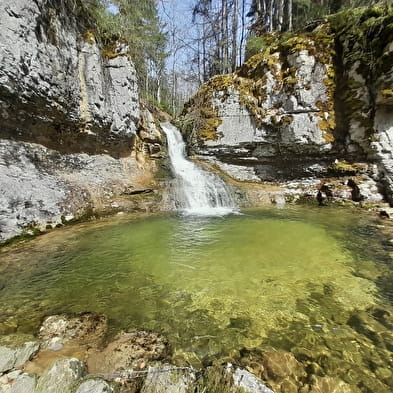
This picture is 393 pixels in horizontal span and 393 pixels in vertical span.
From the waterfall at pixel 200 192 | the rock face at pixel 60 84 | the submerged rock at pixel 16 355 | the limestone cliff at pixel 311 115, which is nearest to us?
the submerged rock at pixel 16 355

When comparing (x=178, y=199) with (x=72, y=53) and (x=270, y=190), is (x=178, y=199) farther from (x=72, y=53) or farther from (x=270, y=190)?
(x=72, y=53)

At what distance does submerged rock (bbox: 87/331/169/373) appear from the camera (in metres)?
1.82

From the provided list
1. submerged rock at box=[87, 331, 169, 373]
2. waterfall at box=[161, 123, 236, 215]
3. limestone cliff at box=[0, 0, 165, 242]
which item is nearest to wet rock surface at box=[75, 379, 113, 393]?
submerged rock at box=[87, 331, 169, 373]

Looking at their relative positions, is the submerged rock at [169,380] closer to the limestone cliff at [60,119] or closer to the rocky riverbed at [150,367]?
the rocky riverbed at [150,367]

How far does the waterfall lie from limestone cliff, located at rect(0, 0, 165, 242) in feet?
4.47

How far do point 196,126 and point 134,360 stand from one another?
1035 cm

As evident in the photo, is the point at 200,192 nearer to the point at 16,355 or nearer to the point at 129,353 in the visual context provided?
the point at 129,353

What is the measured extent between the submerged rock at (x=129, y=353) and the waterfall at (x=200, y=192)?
5434 millimetres

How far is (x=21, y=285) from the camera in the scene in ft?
10.3

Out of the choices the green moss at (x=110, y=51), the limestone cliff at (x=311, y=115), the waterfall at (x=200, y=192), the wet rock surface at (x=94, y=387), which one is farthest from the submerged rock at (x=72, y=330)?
the green moss at (x=110, y=51)

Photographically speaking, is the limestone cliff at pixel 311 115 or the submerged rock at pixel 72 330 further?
the limestone cliff at pixel 311 115

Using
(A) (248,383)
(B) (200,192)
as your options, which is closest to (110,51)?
(B) (200,192)

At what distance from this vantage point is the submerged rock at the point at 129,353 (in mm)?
1815

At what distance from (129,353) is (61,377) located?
522mm
